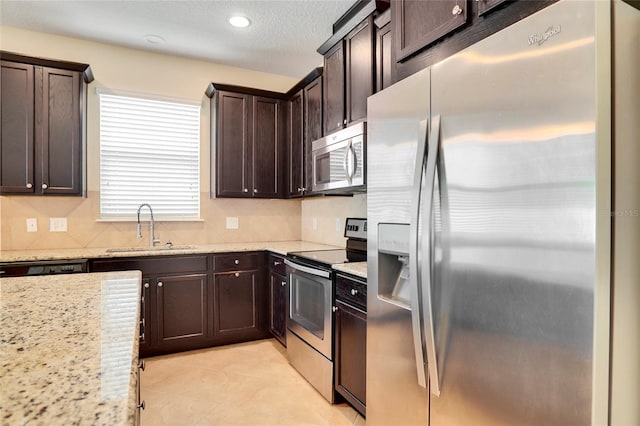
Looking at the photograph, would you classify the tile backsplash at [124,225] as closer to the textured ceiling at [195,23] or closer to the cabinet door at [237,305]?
the cabinet door at [237,305]

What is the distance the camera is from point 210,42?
3354 mm

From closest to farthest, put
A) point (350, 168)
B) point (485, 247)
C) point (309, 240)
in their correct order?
point (485, 247)
point (350, 168)
point (309, 240)

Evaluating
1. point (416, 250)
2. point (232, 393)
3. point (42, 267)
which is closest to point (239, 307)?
point (232, 393)

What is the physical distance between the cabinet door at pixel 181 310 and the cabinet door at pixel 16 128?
4.39 ft

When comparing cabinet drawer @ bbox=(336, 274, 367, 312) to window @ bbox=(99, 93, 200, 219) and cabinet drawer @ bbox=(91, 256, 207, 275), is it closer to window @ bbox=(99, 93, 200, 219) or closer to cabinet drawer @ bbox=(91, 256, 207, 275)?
cabinet drawer @ bbox=(91, 256, 207, 275)

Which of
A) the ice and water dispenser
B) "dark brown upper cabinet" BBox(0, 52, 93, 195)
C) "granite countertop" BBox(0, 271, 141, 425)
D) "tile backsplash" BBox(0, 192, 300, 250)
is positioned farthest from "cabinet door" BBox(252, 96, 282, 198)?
"granite countertop" BBox(0, 271, 141, 425)

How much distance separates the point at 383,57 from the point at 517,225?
5.23 ft

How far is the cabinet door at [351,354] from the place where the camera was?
78.9 inches

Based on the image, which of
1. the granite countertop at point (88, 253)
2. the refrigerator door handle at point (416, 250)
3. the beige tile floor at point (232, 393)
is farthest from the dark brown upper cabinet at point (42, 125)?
the refrigerator door handle at point (416, 250)

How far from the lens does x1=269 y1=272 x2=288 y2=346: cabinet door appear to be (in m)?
3.12

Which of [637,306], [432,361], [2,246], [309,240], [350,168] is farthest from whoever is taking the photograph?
[309,240]

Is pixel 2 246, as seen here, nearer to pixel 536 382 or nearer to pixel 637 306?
pixel 536 382

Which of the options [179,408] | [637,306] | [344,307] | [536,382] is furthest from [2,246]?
[637,306]

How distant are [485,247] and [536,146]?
1.08ft
